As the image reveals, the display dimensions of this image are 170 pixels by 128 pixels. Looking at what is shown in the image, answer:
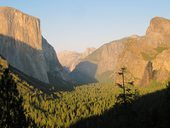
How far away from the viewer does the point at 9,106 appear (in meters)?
41.4

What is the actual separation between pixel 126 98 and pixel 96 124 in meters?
137

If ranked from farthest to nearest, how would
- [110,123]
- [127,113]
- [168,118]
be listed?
1. [110,123]
2. [168,118]
3. [127,113]

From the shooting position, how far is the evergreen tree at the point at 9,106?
133 feet

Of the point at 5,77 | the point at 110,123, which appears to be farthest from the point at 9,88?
the point at 110,123

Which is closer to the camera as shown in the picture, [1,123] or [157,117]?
[1,123]

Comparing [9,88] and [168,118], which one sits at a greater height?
[9,88]

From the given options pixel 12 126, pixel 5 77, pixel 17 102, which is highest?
pixel 5 77

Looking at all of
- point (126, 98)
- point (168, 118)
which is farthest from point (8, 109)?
point (168, 118)

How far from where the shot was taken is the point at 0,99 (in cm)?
4147

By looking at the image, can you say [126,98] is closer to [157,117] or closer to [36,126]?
[157,117]

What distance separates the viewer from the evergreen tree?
133ft

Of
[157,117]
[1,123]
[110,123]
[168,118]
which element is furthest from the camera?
[110,123]

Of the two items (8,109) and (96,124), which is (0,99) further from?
(96,124)

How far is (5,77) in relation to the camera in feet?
137
